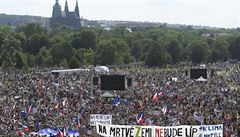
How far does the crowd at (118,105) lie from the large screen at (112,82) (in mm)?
893

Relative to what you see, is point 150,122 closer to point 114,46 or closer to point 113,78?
point 113,78

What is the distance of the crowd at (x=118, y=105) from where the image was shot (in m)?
31.3

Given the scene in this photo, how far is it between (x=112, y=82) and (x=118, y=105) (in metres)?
2.78

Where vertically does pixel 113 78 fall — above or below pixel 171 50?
above

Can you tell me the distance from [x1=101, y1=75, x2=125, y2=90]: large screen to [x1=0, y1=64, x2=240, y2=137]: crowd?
2.93 ft

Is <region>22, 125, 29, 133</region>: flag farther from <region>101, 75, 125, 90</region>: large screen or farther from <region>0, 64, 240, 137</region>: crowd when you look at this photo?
<region>101, 75, 125, 90</region>: large screen

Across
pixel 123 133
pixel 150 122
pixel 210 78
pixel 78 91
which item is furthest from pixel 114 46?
pixel 123 133

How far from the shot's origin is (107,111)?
36.2m

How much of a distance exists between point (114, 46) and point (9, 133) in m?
98.1

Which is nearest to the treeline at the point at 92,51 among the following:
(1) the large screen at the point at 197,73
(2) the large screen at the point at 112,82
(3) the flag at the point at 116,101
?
(1) the large screen at the point at 197,73

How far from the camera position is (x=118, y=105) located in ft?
129

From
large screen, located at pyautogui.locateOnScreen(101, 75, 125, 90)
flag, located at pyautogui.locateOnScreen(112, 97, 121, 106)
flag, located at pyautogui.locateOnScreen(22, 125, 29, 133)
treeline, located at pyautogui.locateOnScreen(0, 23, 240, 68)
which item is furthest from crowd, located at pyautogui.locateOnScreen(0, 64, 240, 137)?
treeline, located at pyautogui.locateOnScreen(0, 23, 240, 68)

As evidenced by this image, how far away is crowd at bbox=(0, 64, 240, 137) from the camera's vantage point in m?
31.3

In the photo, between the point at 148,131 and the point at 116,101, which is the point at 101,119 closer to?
the point at 148,131
